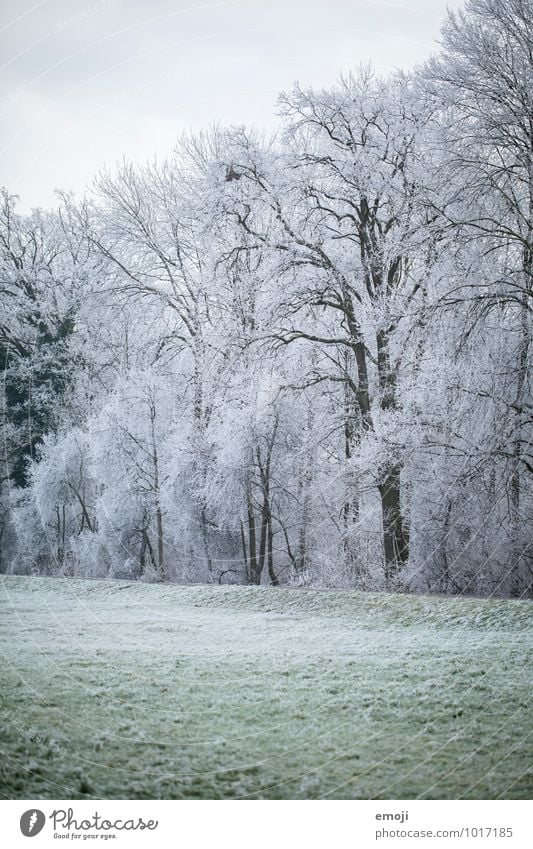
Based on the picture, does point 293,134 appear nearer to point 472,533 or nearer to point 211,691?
point 472,533

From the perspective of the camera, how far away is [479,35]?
658 centimetres

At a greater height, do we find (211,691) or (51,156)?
(51,156)

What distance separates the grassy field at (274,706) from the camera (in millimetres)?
2816

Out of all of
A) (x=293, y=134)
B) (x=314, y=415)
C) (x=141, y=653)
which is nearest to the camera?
(x=141, y=653)

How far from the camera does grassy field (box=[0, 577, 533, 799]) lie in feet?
9.24

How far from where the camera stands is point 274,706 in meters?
3.50

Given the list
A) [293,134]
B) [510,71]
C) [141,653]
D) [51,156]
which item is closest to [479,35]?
[510,71]

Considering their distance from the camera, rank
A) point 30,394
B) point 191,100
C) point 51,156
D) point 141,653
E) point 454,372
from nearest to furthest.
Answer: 1. point 141,653
2. point 51,156
3. point 191,100
4. point 454,372
5. point 30,394

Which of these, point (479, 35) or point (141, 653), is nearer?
point (141, 653)

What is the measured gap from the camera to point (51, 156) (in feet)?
18.4
